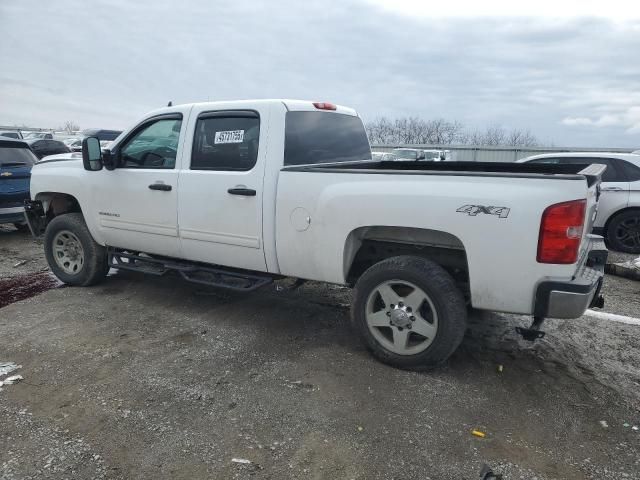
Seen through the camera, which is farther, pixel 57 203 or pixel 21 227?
pixel 21 227

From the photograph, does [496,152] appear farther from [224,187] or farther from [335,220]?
[335,220]

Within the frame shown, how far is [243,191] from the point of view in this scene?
4.04 metres

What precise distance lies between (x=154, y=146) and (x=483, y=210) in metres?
3.22

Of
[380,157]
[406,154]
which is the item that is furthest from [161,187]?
[406,154]

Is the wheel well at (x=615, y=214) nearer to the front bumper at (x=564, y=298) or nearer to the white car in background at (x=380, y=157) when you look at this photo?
the white car in background at (x=380, y=157)

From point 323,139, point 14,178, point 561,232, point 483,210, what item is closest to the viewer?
point 561,232

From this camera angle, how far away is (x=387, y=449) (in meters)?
2.73

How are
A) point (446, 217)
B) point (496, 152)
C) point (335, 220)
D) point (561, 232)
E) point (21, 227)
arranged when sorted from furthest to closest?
point (496, 152), point (21, 227), point (335, 220), point (446, 217), point (561, 232)

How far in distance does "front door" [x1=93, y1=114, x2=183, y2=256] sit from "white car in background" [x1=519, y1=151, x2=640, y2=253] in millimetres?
5817

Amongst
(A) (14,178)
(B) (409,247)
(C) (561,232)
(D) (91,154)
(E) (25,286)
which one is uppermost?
(D) (91,154)

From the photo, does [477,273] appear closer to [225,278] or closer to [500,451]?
[500,451]

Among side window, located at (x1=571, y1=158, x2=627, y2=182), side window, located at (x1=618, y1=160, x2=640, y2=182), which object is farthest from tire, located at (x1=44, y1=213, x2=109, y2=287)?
side window, located at (x1=618, y1=160, x2=640, y2=182)

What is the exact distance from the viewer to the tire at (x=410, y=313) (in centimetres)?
337

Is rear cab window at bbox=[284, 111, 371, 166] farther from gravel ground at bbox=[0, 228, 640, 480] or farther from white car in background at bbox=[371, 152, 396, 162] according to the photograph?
gravel ground at bbox=[0, 228, 640, 480]
